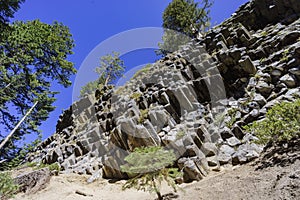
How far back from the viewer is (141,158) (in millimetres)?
5371

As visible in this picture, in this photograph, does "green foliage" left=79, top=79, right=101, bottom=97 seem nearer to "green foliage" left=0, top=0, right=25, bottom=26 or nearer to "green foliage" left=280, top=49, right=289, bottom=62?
"green foliage" left=0, top=0, right=25, bottom=26

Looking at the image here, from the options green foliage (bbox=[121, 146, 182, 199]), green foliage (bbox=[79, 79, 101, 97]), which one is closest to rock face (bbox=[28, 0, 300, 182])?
green foliage (bbox=[121, 146, 182, 199])

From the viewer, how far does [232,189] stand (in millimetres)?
4523

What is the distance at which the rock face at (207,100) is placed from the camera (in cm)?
754

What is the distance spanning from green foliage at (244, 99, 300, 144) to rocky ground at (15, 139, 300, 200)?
1.47ft

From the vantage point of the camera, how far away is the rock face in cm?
754

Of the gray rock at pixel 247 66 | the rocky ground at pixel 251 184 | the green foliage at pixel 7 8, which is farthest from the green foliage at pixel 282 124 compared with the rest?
the green foliage at pixel 7 8

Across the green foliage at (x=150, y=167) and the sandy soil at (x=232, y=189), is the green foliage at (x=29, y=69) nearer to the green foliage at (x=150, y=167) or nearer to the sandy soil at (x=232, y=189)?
the sandy soil at (x=232, y=189)

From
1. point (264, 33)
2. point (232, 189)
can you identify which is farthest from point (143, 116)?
point (264, 33)

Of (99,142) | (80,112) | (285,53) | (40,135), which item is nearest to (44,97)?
(40,135)

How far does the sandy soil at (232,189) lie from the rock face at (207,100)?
1010mm

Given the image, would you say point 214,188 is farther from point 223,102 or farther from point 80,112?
point 80,112

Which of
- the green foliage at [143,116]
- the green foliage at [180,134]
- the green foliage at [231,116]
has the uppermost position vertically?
the green foliage at [143,116]

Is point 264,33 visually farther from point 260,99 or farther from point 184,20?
point 184,20
